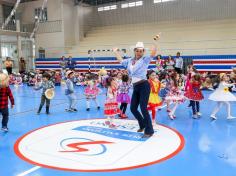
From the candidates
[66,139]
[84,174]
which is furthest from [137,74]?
[84,174]

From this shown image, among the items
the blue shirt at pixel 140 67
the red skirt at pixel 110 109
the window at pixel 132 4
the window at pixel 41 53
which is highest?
the window at pixel 132 4

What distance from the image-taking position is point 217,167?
3555mm

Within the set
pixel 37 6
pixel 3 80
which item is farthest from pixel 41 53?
pixel 3 80

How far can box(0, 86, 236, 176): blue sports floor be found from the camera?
3455 mm

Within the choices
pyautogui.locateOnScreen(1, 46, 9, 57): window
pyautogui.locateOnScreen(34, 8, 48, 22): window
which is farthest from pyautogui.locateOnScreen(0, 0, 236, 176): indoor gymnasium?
pyautogui.locateOnScreen(1, 46, 9, 57): window

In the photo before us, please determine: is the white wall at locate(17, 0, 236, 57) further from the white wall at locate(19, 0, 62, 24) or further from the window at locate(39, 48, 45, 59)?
the window at locate(39, 48, 45, 59)

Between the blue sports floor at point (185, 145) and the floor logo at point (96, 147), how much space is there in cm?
14

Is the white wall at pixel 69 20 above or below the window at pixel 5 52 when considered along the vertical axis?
above

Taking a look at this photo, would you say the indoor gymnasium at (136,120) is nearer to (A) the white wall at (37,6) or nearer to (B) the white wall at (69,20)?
(B) the white wall at (69,20)

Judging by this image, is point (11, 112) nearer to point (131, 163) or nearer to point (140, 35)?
point (131, 163)

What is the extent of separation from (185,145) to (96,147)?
1510 millimetres

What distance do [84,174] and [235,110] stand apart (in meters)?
5.53

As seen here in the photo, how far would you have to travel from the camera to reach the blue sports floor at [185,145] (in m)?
3.46

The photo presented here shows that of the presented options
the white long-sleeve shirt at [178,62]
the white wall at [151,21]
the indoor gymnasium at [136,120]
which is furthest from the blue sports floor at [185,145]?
the white wall at [151,21]
